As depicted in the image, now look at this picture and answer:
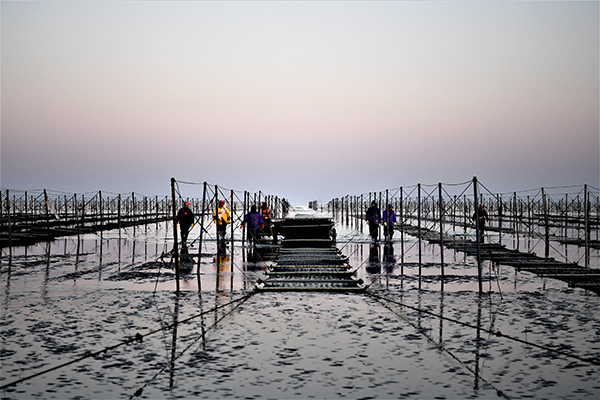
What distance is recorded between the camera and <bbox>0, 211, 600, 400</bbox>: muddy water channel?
5.20 meters

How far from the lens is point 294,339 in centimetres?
687

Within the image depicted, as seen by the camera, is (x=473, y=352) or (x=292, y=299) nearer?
(x=473, y=352)

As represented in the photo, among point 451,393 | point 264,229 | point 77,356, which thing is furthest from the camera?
point 264,229

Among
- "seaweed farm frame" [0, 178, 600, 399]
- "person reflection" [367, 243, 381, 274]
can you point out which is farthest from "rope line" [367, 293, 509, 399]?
"person reflection" [367, 243, 381, 274]

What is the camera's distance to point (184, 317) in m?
8.12

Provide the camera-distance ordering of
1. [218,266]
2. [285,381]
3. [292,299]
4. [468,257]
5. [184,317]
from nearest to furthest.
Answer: [285,381] < [184,317] < [292,299] < [218,266] < [468,257]

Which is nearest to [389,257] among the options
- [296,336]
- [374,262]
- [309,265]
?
[374,262]

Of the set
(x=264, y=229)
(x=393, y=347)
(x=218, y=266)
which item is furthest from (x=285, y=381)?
(x=264, y=229)

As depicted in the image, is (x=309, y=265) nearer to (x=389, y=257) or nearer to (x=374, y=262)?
(x=374, y=262)

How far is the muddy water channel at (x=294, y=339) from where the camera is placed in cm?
520

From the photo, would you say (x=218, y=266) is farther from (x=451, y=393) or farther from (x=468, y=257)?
(x=451, y=393)

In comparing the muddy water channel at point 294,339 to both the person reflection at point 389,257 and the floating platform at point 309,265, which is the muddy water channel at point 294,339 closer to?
the floating platform at point 309,265

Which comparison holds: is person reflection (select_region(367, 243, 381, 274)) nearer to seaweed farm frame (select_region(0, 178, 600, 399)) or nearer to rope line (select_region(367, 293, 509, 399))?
seaweed farm frame (select_region(0, 178, 600, 399))

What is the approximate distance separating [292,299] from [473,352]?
3.96m
